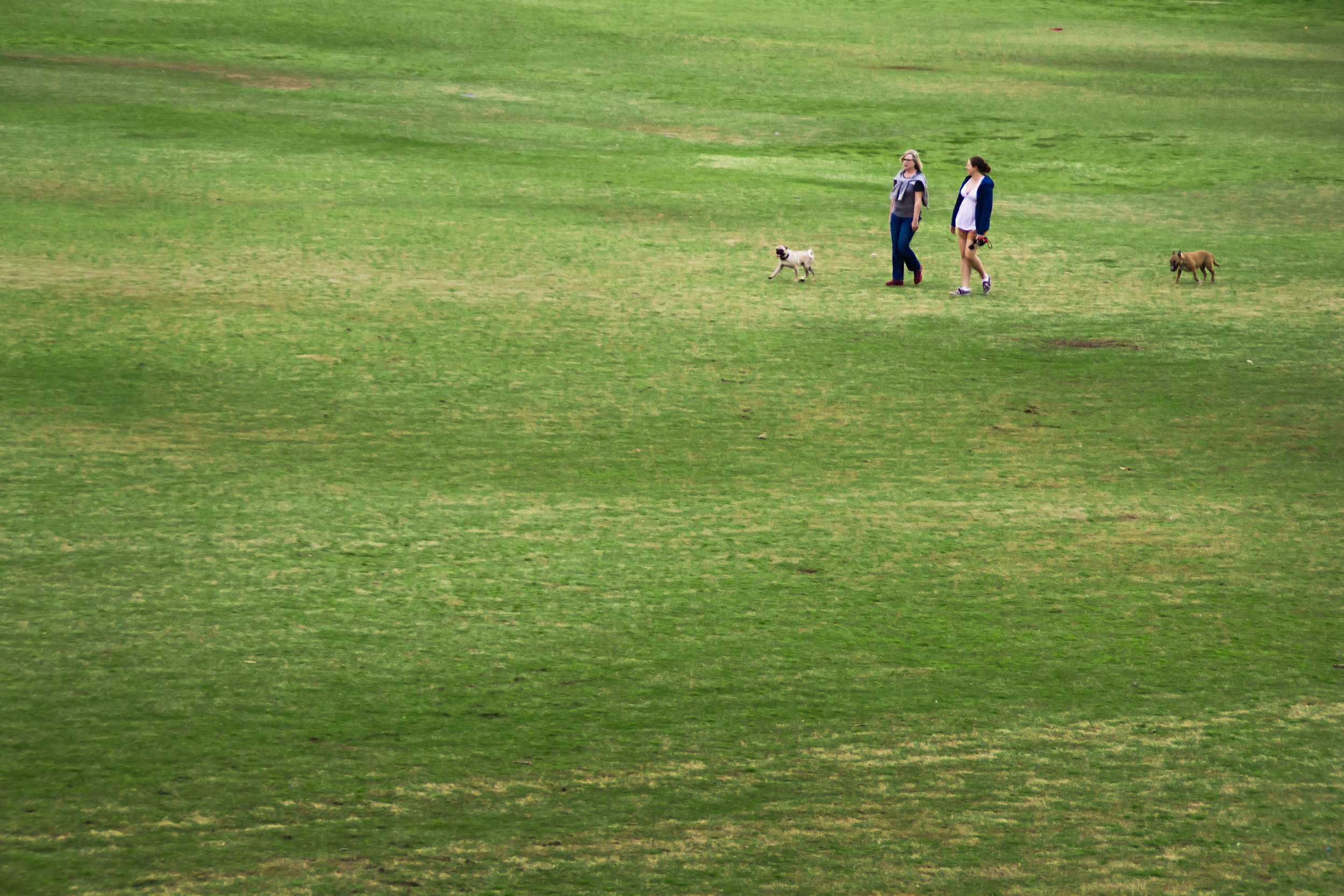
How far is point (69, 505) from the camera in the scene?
8.48 metres

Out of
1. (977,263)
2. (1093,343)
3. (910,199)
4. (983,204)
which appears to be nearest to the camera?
(1093,343)

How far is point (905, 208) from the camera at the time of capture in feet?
50.0

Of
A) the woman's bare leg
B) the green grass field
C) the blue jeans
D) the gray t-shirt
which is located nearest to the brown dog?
the green grass field

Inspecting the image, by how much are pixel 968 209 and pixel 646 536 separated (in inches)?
315

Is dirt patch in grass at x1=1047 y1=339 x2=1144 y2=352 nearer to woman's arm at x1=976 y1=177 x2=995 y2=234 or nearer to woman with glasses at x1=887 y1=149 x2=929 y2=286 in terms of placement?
woman's arm at x1=976 y1=177 x2=995 y2=234

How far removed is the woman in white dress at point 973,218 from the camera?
1503cm

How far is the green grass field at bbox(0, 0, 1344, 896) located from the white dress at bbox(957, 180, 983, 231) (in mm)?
926

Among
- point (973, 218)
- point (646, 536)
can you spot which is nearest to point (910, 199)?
point (973, 218)

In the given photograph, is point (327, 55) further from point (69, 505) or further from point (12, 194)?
point (69, 505)

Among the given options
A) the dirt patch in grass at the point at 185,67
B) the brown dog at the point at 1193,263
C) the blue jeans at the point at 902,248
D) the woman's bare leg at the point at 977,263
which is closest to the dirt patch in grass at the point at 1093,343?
the woman's bare leg at the point at 977,263

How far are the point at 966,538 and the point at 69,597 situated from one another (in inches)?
194

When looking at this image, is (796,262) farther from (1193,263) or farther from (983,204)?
(1193,263)

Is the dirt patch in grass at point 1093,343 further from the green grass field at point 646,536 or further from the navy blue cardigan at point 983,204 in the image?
the navy blue cardigan at point 983,204

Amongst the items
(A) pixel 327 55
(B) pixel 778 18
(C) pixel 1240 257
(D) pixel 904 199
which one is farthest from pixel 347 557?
(B) pixel 778 18
